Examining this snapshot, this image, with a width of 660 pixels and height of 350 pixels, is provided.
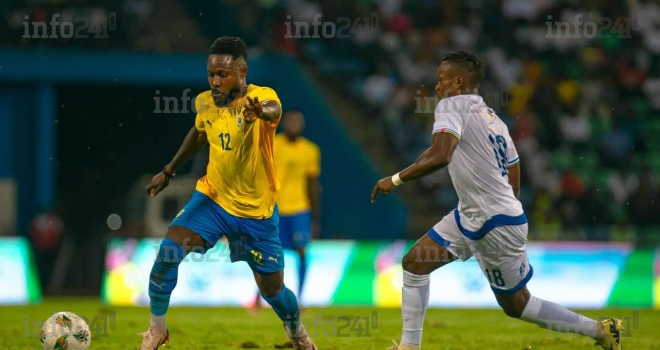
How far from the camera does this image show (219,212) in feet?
27.7

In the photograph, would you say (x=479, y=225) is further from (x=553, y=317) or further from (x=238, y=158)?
(x=238, y=158)

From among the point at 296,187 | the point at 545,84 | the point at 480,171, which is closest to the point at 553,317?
the point at 480,171

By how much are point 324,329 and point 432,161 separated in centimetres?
450

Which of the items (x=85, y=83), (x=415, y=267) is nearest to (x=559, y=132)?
(x=85, y=83)

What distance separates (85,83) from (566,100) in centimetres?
924

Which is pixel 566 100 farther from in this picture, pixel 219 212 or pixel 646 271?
pixel 219 212

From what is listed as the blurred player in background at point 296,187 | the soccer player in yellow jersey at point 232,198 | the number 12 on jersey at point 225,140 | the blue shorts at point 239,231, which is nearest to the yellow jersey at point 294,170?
the blurred player in background at point 296,187

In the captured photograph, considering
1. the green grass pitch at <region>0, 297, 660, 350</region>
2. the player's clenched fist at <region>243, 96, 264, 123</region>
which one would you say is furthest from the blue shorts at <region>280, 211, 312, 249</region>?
the player's clenched fist at <region>243, 96, 264, 123</region>

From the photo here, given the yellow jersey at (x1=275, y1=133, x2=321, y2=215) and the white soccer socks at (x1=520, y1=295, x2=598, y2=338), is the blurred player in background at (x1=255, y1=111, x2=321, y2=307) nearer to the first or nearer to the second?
the yellow jersey at (x1=275, y1=133, x2=321, y2=215)

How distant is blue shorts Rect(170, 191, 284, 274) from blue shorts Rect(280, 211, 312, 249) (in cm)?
514

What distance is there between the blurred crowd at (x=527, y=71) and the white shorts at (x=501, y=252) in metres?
9.90

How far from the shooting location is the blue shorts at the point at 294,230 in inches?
539

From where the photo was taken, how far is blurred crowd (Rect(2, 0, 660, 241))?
19891mm

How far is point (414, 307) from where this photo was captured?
842 cm
